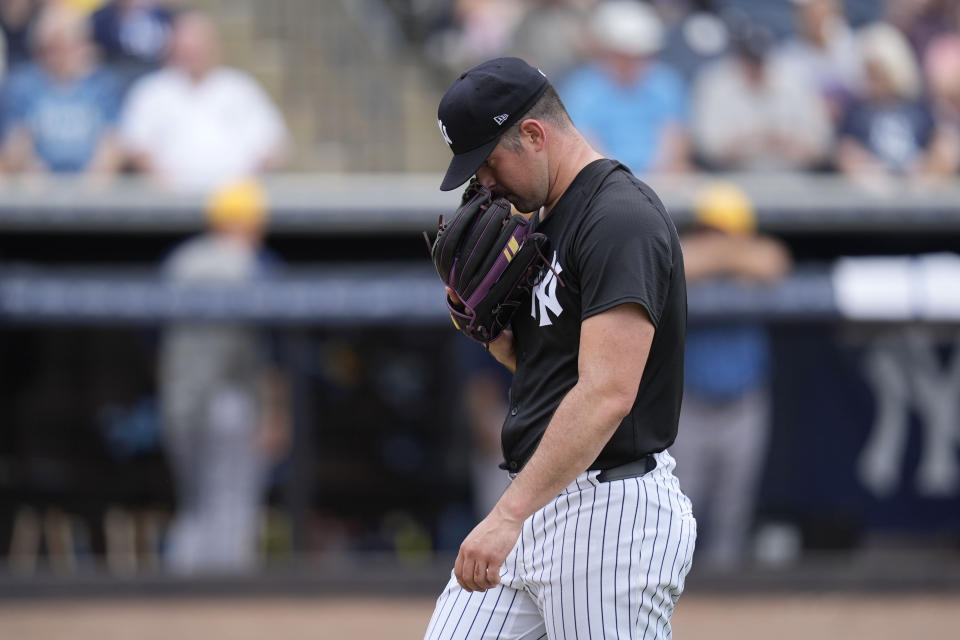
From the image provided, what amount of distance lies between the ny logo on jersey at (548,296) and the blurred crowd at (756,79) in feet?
14.1

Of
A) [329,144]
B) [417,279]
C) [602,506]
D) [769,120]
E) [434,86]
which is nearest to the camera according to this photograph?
[602,506]

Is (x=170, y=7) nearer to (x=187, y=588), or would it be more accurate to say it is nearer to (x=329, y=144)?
(x=329, y=144)

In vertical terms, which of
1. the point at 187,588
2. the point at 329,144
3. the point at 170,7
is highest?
the point at 170,7

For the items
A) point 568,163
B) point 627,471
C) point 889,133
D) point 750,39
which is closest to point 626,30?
point 750,39

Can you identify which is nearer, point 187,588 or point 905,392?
point 187,588

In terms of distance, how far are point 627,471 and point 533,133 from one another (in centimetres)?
69

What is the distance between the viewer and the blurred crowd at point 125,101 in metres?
7.07

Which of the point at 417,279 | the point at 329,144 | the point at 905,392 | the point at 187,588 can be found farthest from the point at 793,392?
the point at 187,588

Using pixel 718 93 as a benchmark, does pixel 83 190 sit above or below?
below

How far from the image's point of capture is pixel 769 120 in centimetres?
727

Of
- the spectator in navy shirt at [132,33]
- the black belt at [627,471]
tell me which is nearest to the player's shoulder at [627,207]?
the black belt at [627,471]

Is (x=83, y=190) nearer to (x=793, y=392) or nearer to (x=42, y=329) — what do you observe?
(x=42, y=329)

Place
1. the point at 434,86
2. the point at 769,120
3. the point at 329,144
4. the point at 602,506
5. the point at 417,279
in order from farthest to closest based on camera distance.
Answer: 1. the point at 434,86
2. the point at 329,144
3. the point at 769,120
4. the point at 417,279
5. the point at 602,506

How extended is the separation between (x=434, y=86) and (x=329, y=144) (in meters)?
0.93
